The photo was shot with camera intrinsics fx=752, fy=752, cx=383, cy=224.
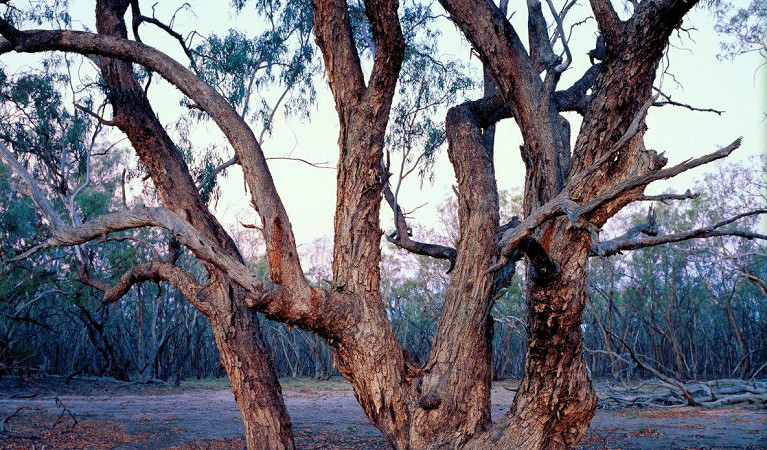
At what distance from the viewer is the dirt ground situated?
7121 millimetres

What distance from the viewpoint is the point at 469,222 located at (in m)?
4.42

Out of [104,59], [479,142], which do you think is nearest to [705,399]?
[479,142]

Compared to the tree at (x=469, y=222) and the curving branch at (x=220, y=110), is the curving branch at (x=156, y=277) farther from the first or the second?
the curving branch at (x=220, y=110)

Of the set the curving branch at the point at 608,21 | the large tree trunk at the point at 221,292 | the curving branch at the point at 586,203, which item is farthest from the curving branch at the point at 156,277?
the curving branch at the point at 608,21

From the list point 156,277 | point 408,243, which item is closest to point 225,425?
point 156,277

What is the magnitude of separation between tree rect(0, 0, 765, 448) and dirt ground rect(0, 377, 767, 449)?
9.61 feet

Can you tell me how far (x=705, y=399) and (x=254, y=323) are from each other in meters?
7.08

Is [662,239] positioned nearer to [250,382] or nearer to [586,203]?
[586,203]

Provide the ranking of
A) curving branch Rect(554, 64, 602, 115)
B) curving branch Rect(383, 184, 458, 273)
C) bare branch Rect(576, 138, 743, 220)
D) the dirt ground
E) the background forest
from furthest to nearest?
the background forest
the dirt ground
curving branch Rect(383, 184, 458, 273)
curving branch Rect(554, 64, 602, 115)
bare branch Rect(576, 138, 743, 220)

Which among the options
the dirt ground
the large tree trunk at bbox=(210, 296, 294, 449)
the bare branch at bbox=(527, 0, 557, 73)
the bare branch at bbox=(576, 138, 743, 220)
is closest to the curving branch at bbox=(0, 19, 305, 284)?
the large tree trunk at bbox=(210, 296, 294, 449)

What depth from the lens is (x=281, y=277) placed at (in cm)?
394

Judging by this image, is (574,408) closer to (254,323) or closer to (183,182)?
(254,323)

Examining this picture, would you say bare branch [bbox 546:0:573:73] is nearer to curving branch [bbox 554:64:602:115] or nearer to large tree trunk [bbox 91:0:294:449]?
curving branch [bbox 554:64:602:115]

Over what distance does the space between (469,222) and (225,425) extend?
6.01m
